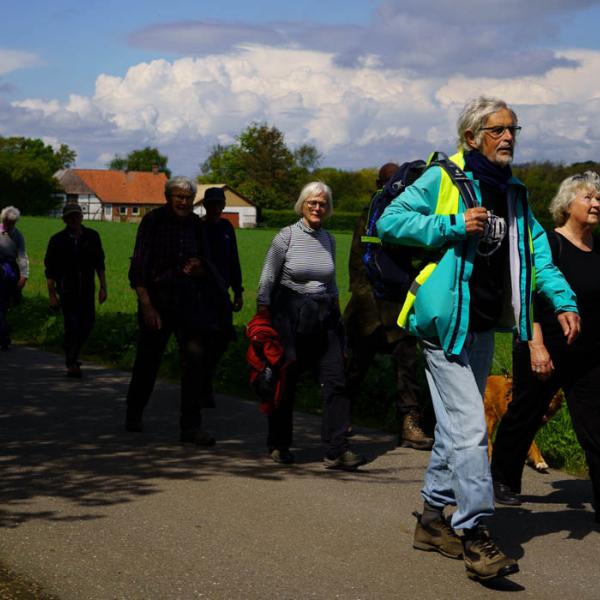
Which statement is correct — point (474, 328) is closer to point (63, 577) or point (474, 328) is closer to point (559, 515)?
point (559, 515)

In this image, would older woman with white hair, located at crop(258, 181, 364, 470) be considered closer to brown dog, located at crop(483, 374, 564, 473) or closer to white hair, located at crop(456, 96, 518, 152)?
brown dog, located at crop(483, 374, 564, 473)

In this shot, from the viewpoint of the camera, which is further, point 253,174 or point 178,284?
point 253,174

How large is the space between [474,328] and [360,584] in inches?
50.2

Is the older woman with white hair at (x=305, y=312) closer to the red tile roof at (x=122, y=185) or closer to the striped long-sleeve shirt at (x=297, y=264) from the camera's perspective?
the striped long-sleeve shirt at (x=297, y=264)

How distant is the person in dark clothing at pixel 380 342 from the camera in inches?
336

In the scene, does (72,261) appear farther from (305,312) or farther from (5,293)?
(305,312)

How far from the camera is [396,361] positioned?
29.2 feet

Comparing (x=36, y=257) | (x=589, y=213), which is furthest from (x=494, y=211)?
(x=36, y=257)

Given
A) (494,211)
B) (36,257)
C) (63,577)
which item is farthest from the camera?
(36,257)

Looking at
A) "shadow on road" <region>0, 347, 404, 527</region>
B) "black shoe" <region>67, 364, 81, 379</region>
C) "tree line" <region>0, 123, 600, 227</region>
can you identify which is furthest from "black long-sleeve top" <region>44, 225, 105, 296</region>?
"tree line" <region>0, 123, 600, 227</region>

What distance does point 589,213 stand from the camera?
6.36m

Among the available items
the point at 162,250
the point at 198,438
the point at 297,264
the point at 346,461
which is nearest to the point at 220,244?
the point at 162,250

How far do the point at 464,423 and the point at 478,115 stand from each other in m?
1.41

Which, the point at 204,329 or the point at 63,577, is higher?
the point at 204,329
